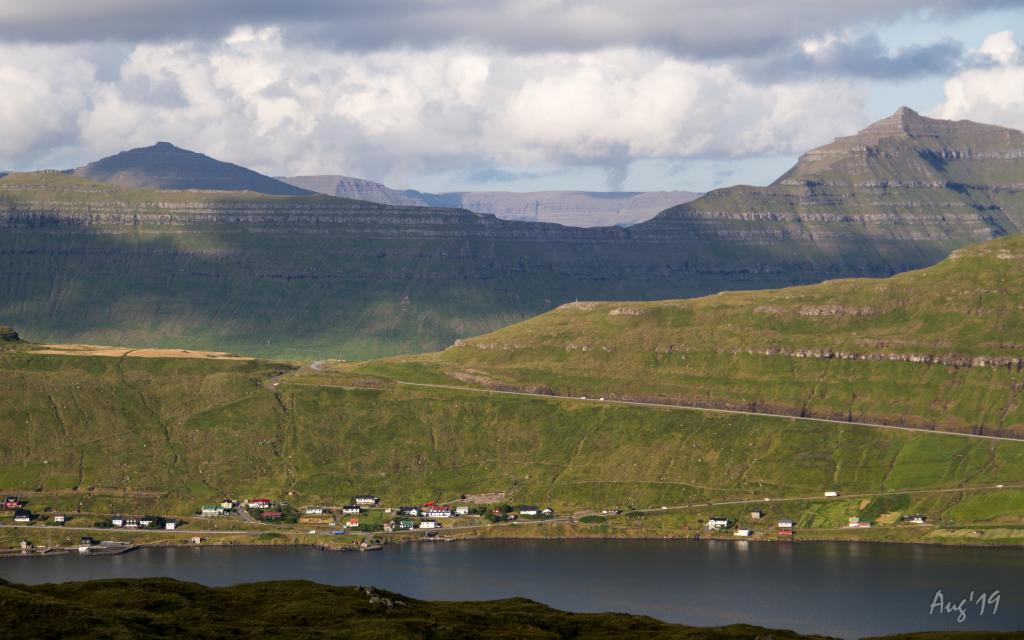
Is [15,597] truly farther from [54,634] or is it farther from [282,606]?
[282,606]

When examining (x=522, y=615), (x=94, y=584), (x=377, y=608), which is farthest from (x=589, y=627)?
(x=94, y=584)

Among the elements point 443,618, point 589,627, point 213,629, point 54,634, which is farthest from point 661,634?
point 54,634

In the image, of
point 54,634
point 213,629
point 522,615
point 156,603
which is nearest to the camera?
point 54,634

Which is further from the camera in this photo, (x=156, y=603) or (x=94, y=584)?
(x=94, y=584)

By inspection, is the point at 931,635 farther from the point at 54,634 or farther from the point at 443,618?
the point at 54,634

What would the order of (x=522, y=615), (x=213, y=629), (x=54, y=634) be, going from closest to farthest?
(x=54, y=634)
(x=213, y=629)
(x=522, y=615)

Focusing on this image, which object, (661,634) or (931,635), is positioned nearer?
(661,634)

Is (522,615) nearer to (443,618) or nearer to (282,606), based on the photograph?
(443,618)

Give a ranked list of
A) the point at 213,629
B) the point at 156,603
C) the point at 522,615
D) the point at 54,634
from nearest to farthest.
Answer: the point at 54,634 < the point at 213,629 < the point at 156,603 < the point at 522,615

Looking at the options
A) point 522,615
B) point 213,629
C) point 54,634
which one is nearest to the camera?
point 54,634
